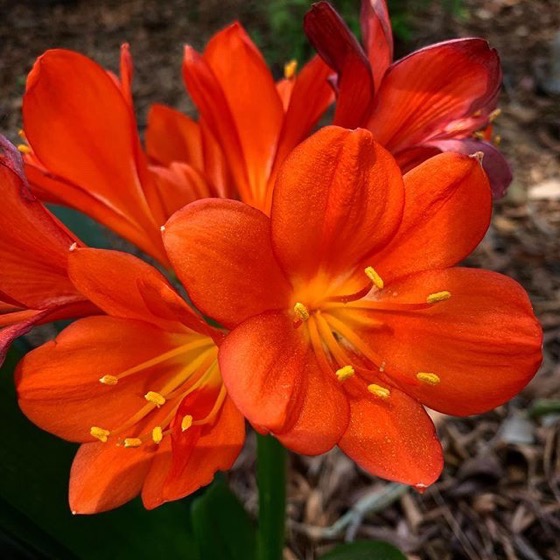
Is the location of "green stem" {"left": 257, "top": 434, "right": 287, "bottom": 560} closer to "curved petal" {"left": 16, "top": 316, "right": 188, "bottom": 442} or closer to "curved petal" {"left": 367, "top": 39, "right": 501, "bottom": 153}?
"curved petal" {"left": 16, "top": 316, "right": 188, "bottom": 442}

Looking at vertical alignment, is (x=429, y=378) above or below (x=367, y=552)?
above

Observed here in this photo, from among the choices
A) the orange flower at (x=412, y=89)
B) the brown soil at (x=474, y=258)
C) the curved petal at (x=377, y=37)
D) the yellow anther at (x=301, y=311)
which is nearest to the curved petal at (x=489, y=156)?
the orange flower at (x=412, y=89)

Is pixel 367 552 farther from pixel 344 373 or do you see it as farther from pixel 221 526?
pixel 344 373

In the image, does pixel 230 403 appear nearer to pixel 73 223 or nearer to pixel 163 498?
pixel 163 498

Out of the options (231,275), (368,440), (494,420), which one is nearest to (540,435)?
(494,420)

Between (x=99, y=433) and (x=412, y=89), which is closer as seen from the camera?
(x=99, y=433)

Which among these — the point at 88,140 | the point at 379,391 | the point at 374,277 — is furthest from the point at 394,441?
the point at 88,140

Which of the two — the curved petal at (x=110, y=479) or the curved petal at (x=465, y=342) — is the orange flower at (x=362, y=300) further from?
the curved petal at (x=110, y=479)
